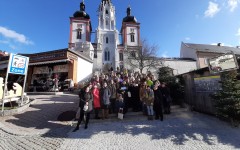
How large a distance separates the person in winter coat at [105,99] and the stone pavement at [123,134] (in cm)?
44

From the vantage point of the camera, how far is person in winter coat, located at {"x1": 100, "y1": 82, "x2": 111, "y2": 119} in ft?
20.6

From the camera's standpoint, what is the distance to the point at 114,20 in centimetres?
4922

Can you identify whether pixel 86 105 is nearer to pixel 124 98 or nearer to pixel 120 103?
pixel 120 103

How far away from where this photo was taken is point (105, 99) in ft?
20.6

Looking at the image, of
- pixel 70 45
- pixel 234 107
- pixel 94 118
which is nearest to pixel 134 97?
pixel 94 118

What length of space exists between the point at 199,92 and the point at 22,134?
852 centimetres

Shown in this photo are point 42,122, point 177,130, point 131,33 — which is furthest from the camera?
point 131,33

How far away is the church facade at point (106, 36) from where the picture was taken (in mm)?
39844

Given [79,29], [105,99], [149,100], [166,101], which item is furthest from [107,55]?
[149,100]

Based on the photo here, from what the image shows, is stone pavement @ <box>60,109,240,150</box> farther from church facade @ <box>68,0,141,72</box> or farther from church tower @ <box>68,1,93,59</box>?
church tower @ <box>68,1,93,59</box>

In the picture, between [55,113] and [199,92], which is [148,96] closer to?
[199,92]

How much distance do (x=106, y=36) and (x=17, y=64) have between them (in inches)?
1584

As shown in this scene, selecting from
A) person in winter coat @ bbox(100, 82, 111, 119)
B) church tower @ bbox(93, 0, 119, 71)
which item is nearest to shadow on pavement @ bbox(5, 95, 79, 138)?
person in winter coat @ bbox(100, 82, 111, 119)

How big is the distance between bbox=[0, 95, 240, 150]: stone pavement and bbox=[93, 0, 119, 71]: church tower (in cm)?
3259
